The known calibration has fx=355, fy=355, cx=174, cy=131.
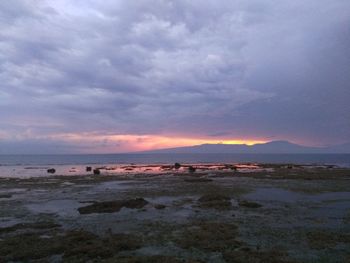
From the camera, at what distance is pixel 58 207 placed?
97.4 ft

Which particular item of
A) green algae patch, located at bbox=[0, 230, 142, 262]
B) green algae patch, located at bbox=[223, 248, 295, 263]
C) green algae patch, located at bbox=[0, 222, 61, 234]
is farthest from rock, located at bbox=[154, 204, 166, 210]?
green algae patch, located at bbox=[223, 248, 295, 263]

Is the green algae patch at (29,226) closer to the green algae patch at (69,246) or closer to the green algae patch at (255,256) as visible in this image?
the green algae patch at (69,246)

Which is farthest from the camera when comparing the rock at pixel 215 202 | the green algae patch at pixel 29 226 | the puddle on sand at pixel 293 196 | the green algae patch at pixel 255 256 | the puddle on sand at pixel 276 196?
the puddle on sand at pixel 276 196

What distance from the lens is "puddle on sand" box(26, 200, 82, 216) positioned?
2709 cm

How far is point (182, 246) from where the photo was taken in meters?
16.8

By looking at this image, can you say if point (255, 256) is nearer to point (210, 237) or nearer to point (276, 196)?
point (210, 237)

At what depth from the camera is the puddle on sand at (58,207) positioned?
2709 cm

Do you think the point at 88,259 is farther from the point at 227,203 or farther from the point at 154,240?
the point at 227,203

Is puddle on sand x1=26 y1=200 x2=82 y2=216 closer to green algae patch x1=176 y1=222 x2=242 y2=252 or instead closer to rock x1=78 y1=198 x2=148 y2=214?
rock x1=78 y1=198 x2=148 y2=214

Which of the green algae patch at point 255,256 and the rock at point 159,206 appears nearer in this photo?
the green algae patch at point 255,256

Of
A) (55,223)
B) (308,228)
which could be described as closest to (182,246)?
(308,228)

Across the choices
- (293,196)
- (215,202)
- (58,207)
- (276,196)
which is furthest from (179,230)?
(293,196)

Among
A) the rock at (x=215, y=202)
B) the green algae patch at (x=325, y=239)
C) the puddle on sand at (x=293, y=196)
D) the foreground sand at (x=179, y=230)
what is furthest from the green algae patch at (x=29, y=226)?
the puddle on sand at (x=293, y=196)

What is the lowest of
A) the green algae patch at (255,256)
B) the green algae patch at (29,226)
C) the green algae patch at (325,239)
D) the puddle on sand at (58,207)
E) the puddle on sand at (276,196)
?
the green algae patch at (255,256)
